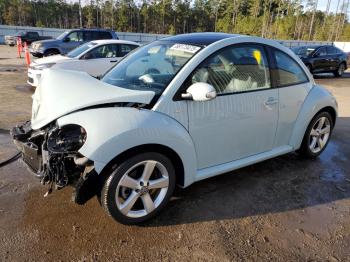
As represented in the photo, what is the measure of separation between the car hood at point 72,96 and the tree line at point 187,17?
67.9 m

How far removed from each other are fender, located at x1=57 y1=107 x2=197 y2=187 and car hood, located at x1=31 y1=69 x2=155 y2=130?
0.08m

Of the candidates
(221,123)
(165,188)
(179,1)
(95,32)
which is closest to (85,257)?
(165,188)

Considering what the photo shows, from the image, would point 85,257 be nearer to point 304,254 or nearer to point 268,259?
point 268,259

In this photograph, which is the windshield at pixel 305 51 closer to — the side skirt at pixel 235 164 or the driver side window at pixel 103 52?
the driver side window at pixel 103 52

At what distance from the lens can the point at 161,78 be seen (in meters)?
3.40

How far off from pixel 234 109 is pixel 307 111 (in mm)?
1405

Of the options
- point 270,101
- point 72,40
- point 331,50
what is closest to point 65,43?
point 72,40

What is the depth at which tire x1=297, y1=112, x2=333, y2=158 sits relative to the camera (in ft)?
15.4

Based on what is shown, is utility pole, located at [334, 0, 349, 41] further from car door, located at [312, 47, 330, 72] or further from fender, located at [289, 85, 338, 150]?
fender, located at [289, 85, 338, 150]

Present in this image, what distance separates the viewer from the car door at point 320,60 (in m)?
16.4

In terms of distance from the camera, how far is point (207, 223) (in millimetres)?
3301

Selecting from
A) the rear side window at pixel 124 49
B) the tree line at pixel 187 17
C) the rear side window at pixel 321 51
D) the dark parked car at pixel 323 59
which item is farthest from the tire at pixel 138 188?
the tree line at pixel 187 17

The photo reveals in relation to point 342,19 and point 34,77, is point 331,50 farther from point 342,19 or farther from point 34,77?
point 342,19

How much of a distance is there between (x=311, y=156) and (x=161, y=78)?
8.91 ft
